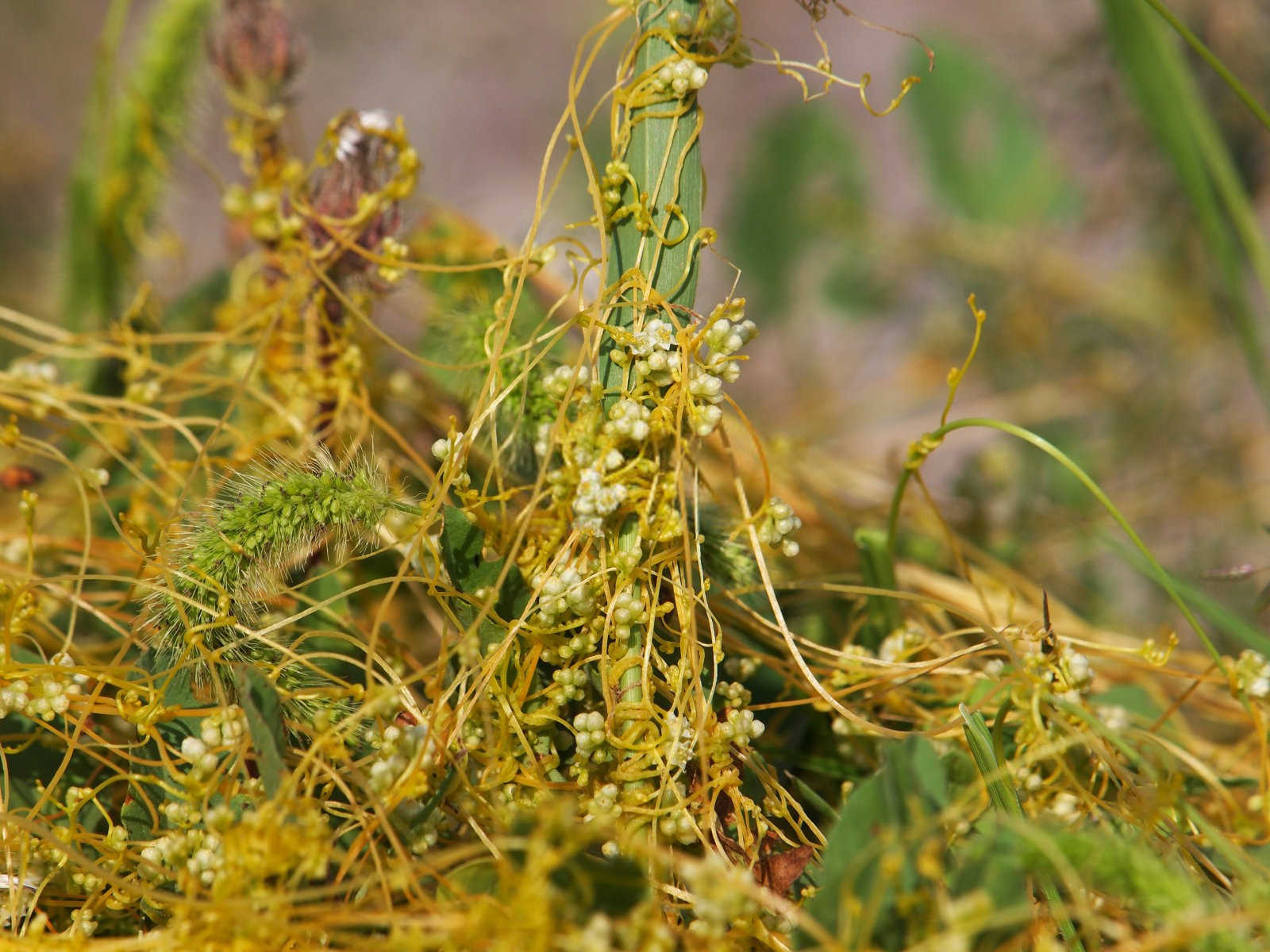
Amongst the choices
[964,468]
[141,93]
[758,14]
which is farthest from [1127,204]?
[758,14]

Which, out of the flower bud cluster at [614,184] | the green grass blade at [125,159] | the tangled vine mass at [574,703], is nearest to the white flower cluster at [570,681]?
the tangled vine mass at [574,703]

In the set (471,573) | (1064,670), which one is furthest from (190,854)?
(1064,670)

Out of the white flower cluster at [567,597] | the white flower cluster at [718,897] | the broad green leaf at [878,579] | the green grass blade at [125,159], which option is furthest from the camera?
the green grass blade at [125,159]

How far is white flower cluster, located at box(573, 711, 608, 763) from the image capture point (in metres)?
0.41

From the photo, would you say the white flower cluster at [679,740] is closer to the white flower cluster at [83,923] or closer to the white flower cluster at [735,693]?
the white flower cluster at [735,693]

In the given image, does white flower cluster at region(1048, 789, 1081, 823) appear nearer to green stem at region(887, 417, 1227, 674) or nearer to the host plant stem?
green stem at region(887, 417, 1227, 674)

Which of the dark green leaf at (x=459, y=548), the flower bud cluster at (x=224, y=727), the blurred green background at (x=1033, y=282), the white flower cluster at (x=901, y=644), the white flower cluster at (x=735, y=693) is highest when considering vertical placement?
the blurred green background at (x=1033, y=282)

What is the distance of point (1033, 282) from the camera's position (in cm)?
114

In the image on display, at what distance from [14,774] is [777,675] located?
385 millimetres

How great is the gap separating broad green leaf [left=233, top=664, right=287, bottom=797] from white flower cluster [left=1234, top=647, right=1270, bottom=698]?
1.41ft

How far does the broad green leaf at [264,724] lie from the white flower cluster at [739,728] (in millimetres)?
182

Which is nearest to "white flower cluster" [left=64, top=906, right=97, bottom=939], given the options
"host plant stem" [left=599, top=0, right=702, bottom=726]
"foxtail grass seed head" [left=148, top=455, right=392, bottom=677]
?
"foxtail grass seed head" [left=148, top=455, right=392, bottom=677]

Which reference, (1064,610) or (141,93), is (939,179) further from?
(141,93)

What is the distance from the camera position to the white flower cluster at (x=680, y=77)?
1.41 feet
